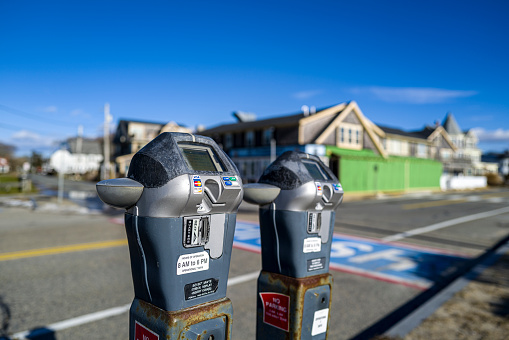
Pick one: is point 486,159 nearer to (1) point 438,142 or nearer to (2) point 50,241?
(1) point 438,142

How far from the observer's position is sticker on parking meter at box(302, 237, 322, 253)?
2359 mm

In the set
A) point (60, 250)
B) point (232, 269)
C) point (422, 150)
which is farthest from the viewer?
point (422, 150)

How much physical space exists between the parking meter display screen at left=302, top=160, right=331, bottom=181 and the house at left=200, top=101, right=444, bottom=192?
20515 millimetres

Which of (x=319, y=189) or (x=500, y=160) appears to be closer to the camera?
(x=319, y=189)

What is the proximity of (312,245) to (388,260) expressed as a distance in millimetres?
5519

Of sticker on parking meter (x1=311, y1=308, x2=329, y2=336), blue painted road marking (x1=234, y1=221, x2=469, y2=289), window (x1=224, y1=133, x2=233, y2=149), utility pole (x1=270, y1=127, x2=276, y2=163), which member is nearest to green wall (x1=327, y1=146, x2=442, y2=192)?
utility pole (x1=270, y1=127, x2=276, y2=163)

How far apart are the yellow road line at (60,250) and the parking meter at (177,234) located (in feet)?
21.4

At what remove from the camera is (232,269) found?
6375 millimetres

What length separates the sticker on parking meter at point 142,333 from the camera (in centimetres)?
169

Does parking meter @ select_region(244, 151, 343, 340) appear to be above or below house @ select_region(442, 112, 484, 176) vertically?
below

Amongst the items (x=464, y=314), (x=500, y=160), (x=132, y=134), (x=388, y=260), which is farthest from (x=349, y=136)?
(x=500, y=160)

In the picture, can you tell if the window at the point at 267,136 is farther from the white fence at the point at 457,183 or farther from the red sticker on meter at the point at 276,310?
the red sticker on meter at the point at 276,310

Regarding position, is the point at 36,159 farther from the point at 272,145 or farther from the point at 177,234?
the point at 177,234

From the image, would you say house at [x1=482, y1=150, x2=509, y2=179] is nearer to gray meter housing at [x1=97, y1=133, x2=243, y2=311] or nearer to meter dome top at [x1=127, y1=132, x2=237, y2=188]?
gray meter housing at [x1=97, y1=133, x2=243, y2=311]
